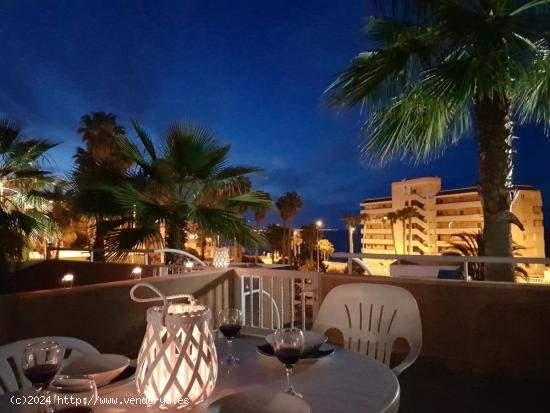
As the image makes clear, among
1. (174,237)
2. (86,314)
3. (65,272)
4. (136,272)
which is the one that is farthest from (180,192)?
(86,314)

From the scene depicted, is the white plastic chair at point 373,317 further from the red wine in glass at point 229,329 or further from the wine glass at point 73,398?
the wine glass at point 73,398

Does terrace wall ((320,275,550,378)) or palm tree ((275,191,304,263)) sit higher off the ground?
palm tree ((275,191,304,263))

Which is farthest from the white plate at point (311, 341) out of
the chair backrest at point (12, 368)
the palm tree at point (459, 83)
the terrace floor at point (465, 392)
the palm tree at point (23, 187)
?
the palm tree at point (23, 187)

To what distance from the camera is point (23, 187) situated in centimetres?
700

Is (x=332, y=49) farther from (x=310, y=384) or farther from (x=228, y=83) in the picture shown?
(x=310, y=384)

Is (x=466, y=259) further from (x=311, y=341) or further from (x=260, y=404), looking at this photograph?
(x=260, y=404)

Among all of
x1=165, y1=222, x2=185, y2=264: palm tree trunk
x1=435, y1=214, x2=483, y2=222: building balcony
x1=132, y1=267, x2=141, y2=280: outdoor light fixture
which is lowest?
x1=132, y1=267, x2=141, y2=280: outdoor light fixture

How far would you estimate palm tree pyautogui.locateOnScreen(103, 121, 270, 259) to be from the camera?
533cm

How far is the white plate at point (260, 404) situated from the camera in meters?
1.02

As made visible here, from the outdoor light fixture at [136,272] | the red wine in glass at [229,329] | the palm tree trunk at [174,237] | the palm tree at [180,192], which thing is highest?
the palm tree at [180,192]

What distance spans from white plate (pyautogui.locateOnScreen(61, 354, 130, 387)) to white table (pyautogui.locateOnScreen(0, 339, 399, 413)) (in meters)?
0.06

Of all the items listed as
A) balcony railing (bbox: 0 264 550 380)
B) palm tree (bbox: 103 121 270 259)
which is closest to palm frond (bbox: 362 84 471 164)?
balcony railing (bbox: 0 264 550 380)

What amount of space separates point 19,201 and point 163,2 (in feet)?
28.3

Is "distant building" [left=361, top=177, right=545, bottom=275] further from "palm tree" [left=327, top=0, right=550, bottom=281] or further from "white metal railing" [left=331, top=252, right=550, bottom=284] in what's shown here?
"white metal railing" [left=331, top=252, right=550, bottom=284]
